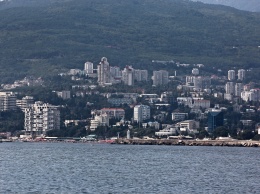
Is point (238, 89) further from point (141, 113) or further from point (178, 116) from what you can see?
point (141, 113)

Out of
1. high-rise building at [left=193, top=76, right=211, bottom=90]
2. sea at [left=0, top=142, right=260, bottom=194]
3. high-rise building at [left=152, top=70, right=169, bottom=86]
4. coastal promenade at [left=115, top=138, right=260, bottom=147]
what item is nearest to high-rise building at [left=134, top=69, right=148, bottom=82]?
high-rise building at [left=152, top=70, right=169, bottom=86]

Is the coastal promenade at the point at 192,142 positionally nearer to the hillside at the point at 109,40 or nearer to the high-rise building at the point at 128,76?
the high-rise building at the point at 128,76

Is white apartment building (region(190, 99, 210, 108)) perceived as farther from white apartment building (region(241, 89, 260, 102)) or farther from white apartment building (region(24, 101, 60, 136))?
white apartment building (region(24, 101, 60, 136))

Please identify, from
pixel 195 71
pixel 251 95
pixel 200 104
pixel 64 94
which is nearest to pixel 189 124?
pixel 200 104

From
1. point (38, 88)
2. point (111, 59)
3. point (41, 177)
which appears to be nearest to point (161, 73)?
point (111, 59)

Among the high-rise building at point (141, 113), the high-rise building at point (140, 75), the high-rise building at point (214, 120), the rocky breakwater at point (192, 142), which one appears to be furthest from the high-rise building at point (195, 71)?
the rocky breakwater at point (192, 142)

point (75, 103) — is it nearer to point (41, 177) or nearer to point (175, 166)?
point (175, 166)
